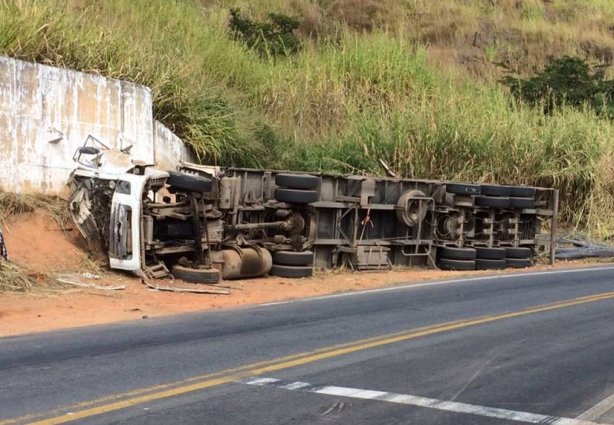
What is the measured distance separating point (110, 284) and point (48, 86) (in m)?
4.40

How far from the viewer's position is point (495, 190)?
19266 millimetres

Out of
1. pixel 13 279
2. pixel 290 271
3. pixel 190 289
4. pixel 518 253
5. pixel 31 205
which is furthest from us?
pixel 518 253

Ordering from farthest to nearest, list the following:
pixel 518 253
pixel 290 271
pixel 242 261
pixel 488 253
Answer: pixel 518 253 → pixel 488 253 → pixel 290 271 → pixel 242 261

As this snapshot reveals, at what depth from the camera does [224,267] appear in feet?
47.8

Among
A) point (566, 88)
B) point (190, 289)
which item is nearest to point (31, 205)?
point (190, 289)

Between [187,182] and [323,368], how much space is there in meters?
6.73

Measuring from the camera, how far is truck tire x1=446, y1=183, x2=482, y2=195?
1848 centimetres

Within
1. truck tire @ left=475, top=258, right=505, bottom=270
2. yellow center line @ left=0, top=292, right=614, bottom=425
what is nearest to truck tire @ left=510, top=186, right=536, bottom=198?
truck tire @ left=475, top=258, right=505, bottom=270

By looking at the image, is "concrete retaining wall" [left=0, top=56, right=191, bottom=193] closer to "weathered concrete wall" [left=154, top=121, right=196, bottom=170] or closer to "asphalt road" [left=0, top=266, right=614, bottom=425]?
"weathered concrete wall" [left=154, top=121, right=196, bottom=170]

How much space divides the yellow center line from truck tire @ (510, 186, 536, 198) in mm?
9016

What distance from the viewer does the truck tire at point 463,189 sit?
18.5 m

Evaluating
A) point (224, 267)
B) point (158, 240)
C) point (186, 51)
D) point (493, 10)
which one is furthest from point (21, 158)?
point (493, 10)

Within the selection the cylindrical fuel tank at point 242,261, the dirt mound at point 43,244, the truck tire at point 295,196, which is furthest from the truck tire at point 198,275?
the truck tire at point 295,196

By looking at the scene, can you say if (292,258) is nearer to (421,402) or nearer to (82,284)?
(82,284)
